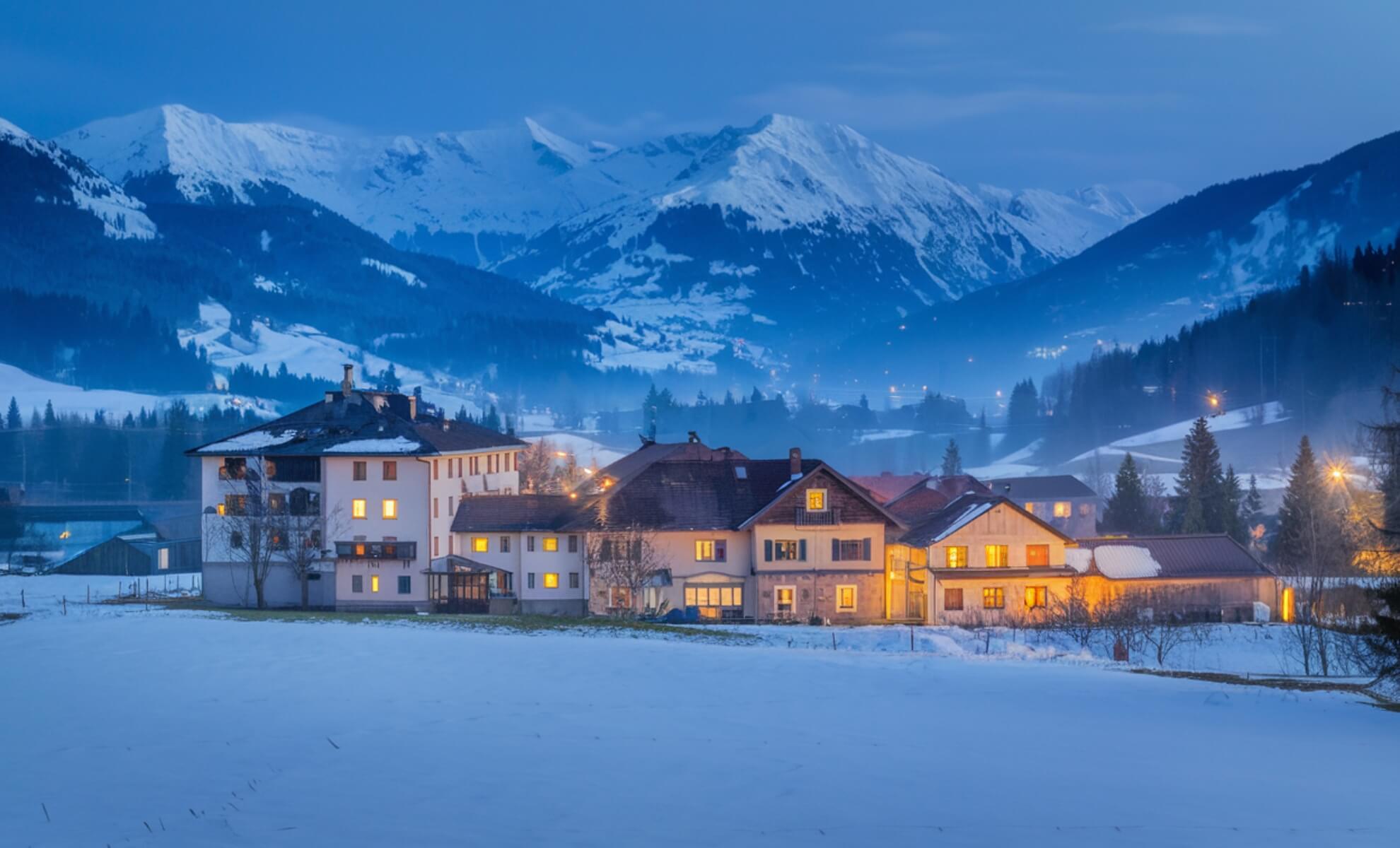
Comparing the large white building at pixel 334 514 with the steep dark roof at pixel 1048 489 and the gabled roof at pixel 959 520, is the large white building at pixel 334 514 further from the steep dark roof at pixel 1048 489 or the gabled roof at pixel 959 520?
the steep dark roof at pixel 1048 489

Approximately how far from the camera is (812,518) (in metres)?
63.7

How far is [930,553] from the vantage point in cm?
6275

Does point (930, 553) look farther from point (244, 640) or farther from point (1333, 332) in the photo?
point (1333, 332)

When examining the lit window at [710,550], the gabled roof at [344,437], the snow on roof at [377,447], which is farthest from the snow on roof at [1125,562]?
the snow on roof at [377,447]

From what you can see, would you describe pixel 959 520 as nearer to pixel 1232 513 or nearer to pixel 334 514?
pixel 334 514

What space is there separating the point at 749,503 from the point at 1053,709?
1434 inches

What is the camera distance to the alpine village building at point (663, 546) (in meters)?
63.0

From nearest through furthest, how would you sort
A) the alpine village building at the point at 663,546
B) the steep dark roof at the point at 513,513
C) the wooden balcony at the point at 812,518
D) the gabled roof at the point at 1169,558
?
the alpine village building at the point at 663,546 < the wooden balcony at the point at 812,518 < the gabled roof at the point at 1169,558 < the steep dark roof at the point at 513,513

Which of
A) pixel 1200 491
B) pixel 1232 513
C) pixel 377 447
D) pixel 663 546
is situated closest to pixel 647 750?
pixel 663 546

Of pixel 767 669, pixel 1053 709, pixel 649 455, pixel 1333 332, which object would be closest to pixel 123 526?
pixel 649 455

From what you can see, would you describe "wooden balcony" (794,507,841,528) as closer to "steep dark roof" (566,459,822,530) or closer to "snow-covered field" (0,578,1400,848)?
"steep dark roof" (566,459,822,530)

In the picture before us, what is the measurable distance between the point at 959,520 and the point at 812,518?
6768 millimetres

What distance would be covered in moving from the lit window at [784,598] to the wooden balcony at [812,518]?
298 cm

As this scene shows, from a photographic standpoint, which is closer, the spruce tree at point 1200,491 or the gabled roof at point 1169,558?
Result: the gabled roof at point 1169,558
